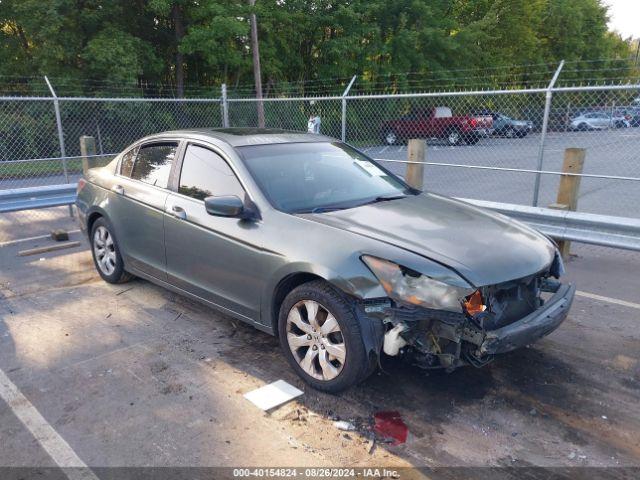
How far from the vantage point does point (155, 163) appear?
16.1 ft

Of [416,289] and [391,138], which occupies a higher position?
[416,289]

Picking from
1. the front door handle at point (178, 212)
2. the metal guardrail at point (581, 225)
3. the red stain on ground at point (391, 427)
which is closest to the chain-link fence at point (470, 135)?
the metal guardrail at point (581, 225)

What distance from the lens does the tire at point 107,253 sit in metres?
5.31

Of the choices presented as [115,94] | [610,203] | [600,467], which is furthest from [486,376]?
[115,94]

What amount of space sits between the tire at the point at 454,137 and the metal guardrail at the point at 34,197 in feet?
41.2

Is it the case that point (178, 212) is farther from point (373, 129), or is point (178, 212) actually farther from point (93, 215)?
point (373, 129)

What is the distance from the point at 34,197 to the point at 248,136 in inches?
190

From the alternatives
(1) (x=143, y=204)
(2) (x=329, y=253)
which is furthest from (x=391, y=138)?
(2) (x=329, y=253)

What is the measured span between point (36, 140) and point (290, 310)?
690 inches

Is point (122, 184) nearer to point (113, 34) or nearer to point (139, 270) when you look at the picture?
point (139, 270)

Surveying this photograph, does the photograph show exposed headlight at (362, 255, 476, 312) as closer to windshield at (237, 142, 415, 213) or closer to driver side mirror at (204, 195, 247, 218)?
windshield at (237, 142, 415, 213)

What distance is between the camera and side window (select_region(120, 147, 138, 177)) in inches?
206

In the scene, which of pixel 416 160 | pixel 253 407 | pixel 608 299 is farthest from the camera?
pixel 416 160

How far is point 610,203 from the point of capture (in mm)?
10867
